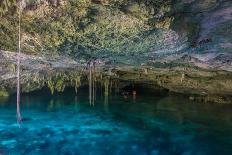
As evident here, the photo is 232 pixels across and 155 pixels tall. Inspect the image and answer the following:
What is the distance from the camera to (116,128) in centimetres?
1494

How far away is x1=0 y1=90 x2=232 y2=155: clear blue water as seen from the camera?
1181cm

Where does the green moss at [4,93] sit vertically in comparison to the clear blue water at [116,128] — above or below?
above

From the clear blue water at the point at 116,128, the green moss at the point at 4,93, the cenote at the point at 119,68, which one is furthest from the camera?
the green moss at the point at 4,93

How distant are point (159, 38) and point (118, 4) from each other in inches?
90.5

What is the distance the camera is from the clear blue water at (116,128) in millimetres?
11812

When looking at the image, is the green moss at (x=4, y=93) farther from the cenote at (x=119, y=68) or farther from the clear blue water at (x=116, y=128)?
the clear blue water at (x=116, y=128)

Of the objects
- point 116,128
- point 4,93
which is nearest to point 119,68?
point 116,128

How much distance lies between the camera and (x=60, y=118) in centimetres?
1714

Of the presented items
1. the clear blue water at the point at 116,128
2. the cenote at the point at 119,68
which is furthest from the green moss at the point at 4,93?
the clear blue water at the point at 116,128

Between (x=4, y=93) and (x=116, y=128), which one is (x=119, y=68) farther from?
(x=4, y=93)

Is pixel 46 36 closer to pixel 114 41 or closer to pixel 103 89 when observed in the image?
pixel 114 41

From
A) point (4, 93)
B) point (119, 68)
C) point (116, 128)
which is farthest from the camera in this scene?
point (4, 93)

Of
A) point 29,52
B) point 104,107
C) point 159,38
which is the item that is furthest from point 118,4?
point 104,107

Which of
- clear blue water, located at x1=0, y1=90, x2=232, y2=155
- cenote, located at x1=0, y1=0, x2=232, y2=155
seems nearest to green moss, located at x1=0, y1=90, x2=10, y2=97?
cenote, located at x1=0, y1=0, x2=232, y2=155
